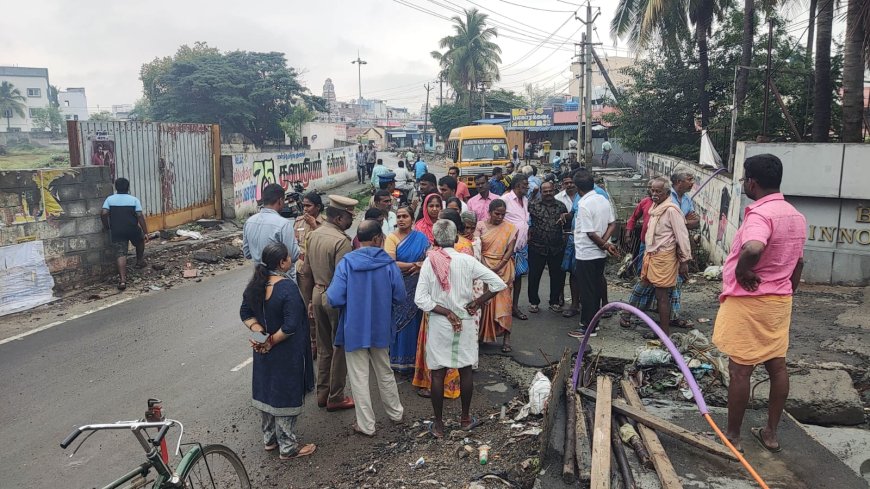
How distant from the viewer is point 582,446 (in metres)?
A: 3.54

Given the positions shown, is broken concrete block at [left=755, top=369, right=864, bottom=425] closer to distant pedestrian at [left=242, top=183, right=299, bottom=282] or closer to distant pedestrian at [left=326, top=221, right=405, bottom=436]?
distant pedestrian at [left=326, top=221, right=405, bottom=436]

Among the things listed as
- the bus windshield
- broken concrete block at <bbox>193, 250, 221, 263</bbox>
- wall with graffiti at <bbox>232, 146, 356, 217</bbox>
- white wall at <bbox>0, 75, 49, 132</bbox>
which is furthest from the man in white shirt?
white wall at <bbox>0, 75, 49, 132</bbox>

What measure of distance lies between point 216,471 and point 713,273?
7.92m

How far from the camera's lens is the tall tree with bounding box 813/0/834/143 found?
1045 cm

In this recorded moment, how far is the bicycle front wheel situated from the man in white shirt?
13.3 ft

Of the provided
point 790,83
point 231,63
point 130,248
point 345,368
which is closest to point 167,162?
point 130,248

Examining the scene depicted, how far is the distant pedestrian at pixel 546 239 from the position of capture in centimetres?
717

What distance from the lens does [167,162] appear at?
42.8ft

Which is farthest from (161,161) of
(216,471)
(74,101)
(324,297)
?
(74,101)

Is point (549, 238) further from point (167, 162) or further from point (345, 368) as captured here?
point (167, 162)

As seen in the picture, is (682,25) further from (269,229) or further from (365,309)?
(365,309)

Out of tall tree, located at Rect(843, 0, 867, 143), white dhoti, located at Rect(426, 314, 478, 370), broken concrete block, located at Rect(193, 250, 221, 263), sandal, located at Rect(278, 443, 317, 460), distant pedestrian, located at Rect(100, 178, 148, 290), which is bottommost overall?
sandal, located at Rect(278, 443, 317, 460)

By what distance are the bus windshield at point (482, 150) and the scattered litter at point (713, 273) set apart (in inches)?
435

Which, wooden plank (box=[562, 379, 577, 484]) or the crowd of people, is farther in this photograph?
the crowd of people
